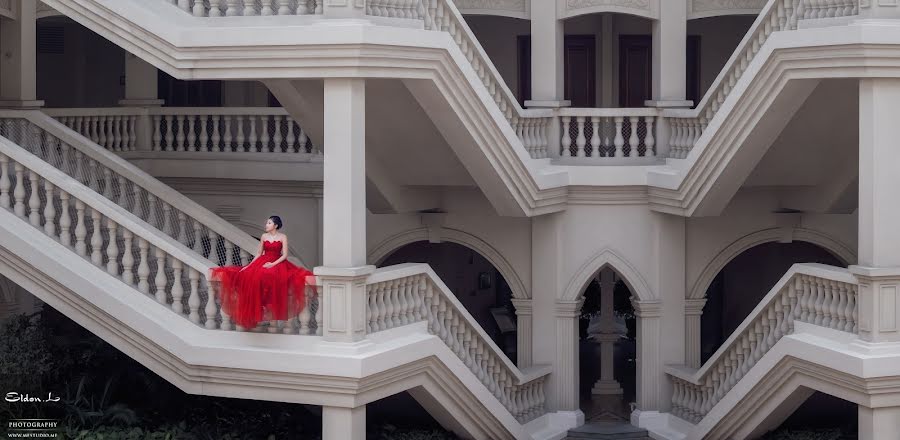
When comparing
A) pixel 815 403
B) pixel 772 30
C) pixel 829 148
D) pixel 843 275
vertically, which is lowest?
pixel 815 403

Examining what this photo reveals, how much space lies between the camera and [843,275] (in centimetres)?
1546

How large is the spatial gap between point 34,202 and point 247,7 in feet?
8.92

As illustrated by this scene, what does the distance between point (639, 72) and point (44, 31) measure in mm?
8161

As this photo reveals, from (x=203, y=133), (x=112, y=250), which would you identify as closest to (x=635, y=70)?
(x=203, y=133)

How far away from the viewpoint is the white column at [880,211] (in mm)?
15039

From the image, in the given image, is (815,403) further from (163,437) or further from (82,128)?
(82,128)

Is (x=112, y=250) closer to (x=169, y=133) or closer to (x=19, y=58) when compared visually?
(x=19, y=58)

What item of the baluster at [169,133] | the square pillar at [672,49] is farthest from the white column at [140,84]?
the square pillar at [672,49]

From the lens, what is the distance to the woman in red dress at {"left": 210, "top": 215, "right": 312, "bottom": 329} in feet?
50.0

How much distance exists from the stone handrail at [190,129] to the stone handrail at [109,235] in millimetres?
3756

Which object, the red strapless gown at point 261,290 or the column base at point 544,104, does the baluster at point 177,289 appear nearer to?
the red strapless gown at point 261,290

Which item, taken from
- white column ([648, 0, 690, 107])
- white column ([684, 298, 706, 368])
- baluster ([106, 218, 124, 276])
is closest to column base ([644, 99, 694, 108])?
white column ([648, 0, 690, 107])

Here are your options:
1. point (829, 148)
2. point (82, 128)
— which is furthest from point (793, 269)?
point (82, 128)

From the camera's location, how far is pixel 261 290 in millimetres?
15266
